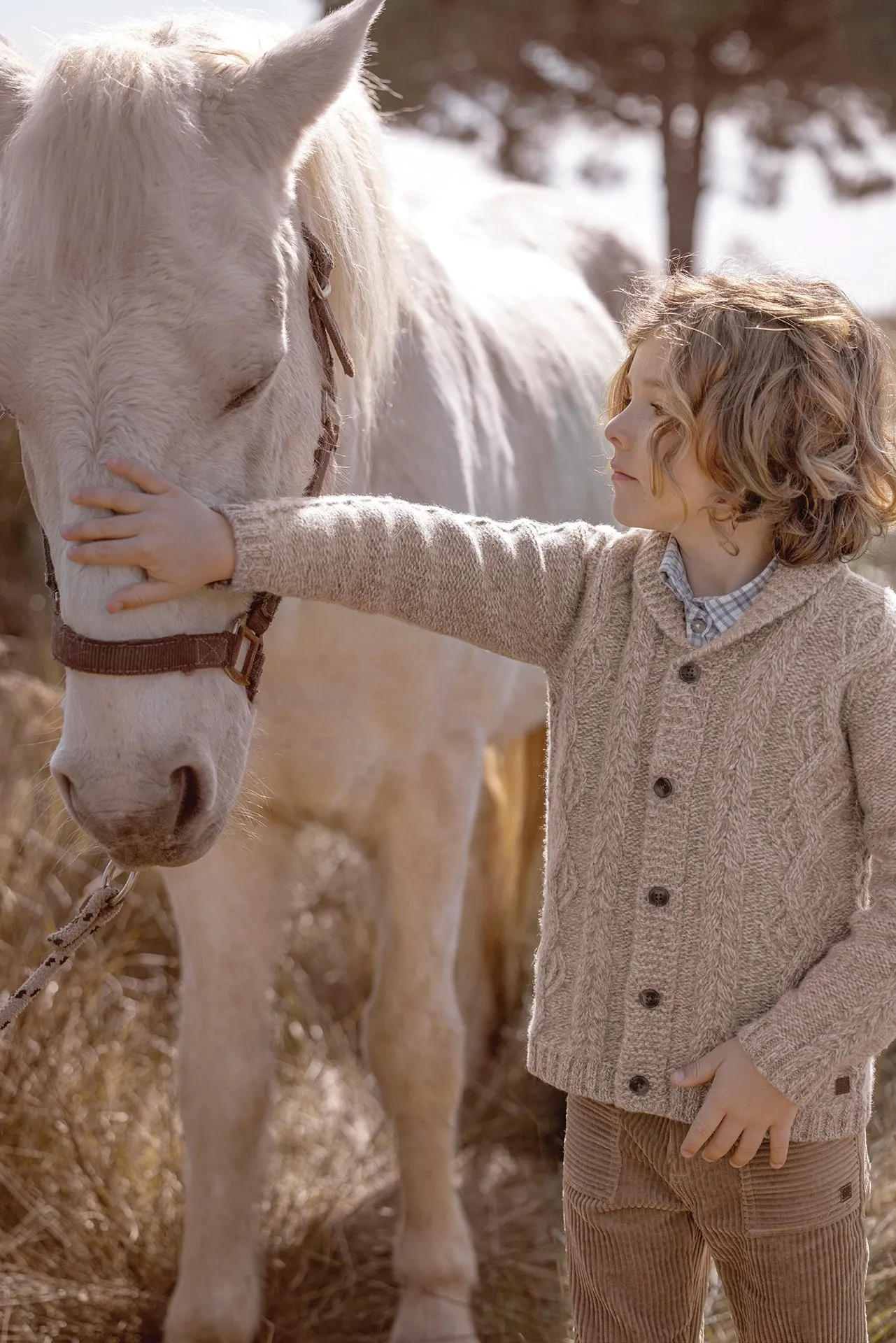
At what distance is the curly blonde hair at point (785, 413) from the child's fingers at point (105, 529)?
0.57 meters

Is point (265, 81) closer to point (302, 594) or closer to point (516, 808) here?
point (302, 594)

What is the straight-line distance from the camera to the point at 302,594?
1.41 meters

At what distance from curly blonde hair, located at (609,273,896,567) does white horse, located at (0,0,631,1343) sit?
0.46 meters

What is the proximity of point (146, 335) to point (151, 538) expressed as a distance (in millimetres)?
230

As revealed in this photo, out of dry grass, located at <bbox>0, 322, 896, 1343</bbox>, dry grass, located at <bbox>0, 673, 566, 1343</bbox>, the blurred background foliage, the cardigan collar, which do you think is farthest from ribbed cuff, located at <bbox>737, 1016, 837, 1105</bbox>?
the blurred background foliage

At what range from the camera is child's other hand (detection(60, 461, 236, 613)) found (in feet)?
4.30

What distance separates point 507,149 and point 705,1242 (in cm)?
849

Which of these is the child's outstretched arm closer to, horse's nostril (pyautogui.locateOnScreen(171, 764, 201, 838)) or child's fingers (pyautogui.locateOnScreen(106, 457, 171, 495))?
child's fingers (pyautogui.locateOnScreen(106, 457, 171, 495))

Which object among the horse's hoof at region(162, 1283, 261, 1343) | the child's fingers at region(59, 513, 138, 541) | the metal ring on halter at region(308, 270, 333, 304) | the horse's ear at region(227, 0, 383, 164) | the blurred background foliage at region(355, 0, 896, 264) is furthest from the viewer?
the blurred background foliage at region(355, 0, 896, 264)

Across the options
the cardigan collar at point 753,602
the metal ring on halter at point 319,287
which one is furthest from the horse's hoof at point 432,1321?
the metal ring on halter at point 319,287

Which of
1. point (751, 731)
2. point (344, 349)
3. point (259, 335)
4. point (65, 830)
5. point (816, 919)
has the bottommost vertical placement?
point (65, 830)

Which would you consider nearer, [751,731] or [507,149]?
[751,731]

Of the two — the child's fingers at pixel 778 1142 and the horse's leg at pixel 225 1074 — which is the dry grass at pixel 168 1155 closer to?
the horse's leg at pixel 225 1074

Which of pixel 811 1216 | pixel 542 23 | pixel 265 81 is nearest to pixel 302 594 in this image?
pixel 265 81
